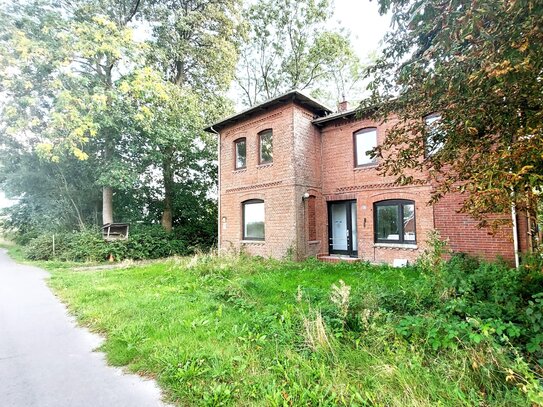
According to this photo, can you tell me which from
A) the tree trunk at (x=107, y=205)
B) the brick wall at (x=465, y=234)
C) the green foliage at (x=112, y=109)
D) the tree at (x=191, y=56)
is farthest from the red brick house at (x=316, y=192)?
the tree trunk at (x=107, y=205)

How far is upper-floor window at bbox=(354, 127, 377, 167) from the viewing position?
10578mm

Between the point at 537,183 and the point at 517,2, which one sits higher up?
the point at 517,2

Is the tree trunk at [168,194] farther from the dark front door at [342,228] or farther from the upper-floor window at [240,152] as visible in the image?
the dark front door at [342,228]

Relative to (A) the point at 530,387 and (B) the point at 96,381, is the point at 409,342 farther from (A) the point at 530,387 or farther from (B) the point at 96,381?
(B) the point at 96,381

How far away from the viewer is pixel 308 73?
20.9 m

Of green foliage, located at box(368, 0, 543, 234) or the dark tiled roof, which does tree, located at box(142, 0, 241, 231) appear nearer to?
the dark tiled roof

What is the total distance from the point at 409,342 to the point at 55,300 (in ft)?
23.6

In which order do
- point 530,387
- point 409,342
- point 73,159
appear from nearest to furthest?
point 530,387
point 409,342
point 73,159

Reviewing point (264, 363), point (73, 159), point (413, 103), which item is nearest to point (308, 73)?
point (73, 159)

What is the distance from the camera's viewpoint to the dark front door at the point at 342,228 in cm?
1124

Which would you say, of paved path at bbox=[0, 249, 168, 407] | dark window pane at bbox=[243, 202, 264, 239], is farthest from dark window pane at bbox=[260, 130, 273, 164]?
paved path at bbox=[0, 249, 168, 407]

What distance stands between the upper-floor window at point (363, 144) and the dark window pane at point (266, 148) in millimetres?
3303

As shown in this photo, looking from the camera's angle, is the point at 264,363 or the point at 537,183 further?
the point at 264,363

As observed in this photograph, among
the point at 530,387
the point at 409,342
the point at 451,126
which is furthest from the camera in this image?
the point at 451,126
